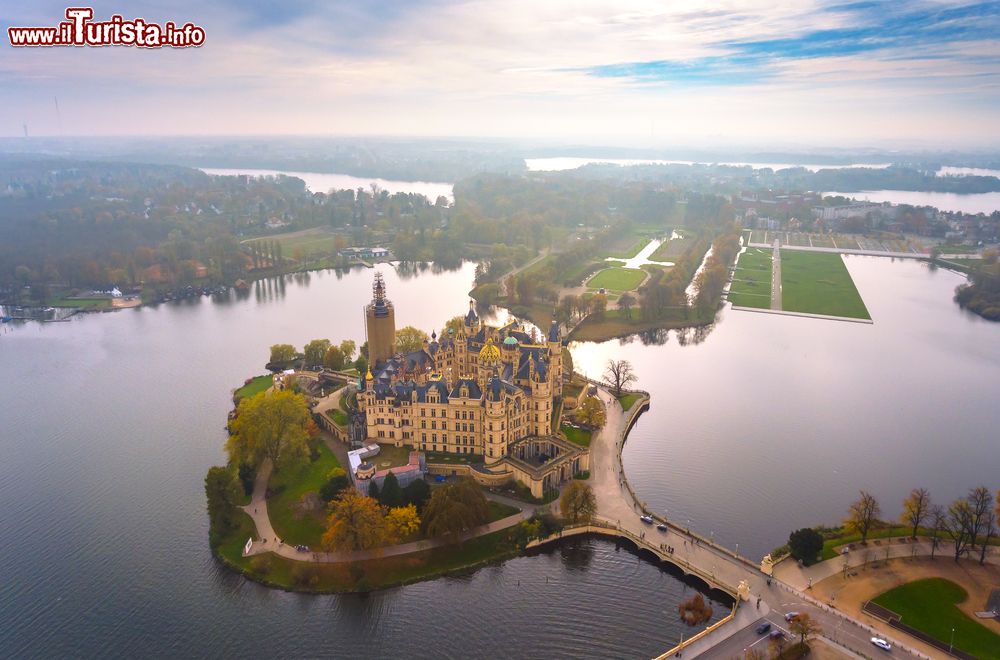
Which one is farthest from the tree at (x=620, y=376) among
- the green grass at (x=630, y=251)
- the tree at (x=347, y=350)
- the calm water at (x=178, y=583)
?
the green grass at (x=630, y=251)

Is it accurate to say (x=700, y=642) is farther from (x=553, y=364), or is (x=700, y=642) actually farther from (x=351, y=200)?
(x=351, y=200)

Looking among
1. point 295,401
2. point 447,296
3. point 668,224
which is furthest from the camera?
point 668,224

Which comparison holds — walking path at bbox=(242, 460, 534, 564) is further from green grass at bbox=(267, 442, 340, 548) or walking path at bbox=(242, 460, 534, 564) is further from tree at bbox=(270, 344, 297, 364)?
tree at bbox=(270, 344, 297, 364)

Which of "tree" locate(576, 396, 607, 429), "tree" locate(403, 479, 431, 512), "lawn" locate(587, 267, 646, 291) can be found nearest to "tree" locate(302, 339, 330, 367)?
"tree" locate(576, 396, 607, 429)

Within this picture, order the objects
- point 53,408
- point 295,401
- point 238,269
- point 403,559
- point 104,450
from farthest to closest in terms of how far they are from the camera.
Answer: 1. point 238,269
2. point 53,408
3. point 104,450
4. point 295,401
5. point 403,559

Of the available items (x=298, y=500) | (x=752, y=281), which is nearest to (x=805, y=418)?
(x=298, y=500)

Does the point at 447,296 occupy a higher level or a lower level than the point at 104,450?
higher

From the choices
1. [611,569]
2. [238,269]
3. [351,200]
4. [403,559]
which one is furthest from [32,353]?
[351,200]
